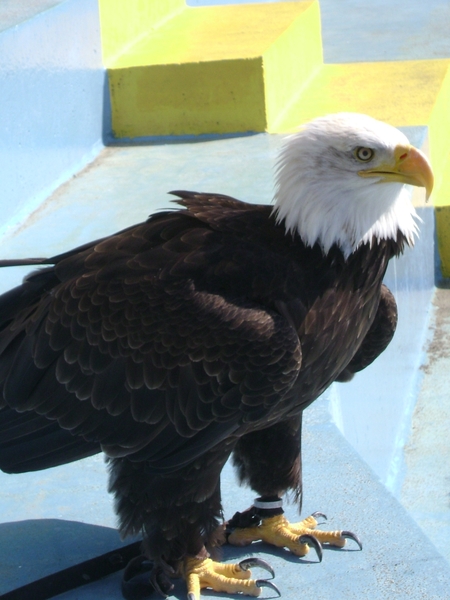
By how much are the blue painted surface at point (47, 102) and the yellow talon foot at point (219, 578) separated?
2.90 m

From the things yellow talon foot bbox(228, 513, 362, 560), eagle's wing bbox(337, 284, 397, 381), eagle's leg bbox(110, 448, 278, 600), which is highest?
eagle's wing bbox(337, 284, 397, 381)

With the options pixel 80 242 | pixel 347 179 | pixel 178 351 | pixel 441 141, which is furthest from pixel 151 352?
pixel 441 141

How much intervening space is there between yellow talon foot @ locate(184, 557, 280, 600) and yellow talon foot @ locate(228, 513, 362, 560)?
0.62 ft

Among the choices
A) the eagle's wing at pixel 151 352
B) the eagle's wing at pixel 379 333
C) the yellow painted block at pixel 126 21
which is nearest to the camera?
the eagle's wing at pixel 151 352

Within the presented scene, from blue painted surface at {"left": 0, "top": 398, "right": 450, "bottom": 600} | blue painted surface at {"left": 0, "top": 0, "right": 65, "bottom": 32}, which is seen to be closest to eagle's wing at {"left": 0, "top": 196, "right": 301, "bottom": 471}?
blue painted surface at {"left": 0, "top": 398, "right": 450, "bottom": 600}

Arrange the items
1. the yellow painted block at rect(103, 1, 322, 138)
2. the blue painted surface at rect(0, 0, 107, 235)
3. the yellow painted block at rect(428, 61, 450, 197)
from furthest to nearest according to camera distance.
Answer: the yellow painted block at rect(428, 61, 450, 197) < the yellow painted block at rect(103, 1, 322, 138) < the blue painted surface at rect(0, 0, 107, 235)

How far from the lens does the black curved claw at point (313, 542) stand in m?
3.01

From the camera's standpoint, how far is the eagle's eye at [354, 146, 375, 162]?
8.78 ft

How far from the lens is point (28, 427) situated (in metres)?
2.89

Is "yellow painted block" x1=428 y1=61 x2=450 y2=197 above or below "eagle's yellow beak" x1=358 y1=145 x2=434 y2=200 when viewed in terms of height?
below

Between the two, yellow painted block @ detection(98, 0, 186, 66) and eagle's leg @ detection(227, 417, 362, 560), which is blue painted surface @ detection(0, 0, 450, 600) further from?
yellow painted block @ detection(98, 0, 186, 66)

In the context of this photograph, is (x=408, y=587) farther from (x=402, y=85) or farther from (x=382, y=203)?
(x=402, y=85)

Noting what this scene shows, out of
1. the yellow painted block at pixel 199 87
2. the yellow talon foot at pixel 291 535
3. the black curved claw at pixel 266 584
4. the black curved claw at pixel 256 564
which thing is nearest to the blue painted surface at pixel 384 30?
the yellow painted block at pixel 199 87

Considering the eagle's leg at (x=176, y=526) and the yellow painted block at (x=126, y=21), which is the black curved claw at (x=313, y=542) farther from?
the yellow painted block at (x=126, y=21)
